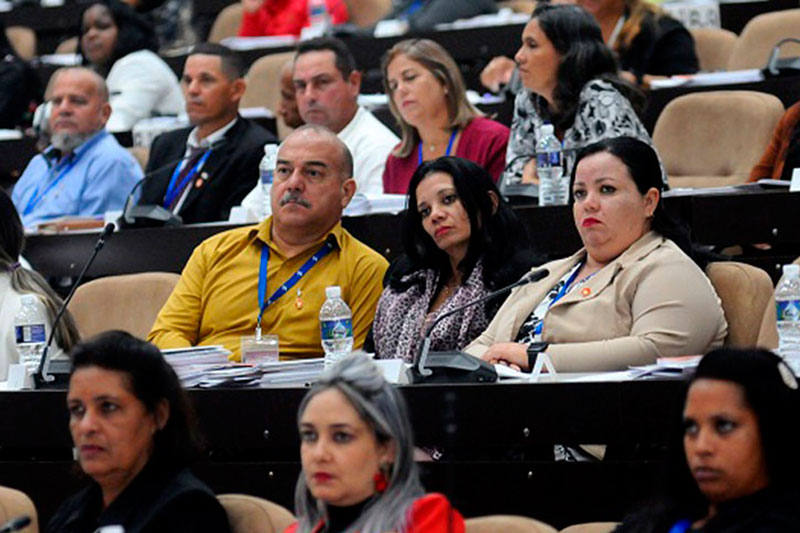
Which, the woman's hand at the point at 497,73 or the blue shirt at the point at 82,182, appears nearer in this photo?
the blue shirt at the point at 82,182

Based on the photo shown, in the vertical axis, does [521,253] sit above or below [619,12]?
below

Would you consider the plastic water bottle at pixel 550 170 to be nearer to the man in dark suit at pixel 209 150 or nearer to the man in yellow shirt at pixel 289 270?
the man in yellow shirt at pixel 289 270

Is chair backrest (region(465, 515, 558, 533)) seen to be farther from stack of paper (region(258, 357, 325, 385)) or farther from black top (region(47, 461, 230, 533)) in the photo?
stack of paper (region(258, 357, 325, 385))

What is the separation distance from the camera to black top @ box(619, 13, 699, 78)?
714 centimetres

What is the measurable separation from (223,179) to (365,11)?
10.8 ft

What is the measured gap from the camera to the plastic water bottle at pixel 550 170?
539 cm

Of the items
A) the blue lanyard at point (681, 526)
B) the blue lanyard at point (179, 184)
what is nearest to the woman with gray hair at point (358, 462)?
the blue lanyard at point (681, 526)

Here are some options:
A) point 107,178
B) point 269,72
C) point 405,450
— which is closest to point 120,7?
point 269,72

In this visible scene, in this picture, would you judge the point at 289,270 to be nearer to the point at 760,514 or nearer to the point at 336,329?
the point at 336,329

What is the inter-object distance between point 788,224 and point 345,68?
2278mm

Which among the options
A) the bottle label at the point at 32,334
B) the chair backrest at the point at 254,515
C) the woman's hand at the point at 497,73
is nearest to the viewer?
the chair backrest at the point at 254,515

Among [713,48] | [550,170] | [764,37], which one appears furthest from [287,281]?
[713,48]

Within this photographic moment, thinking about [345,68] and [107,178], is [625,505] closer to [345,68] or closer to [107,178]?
[345,68]

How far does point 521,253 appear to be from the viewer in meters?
4.64
